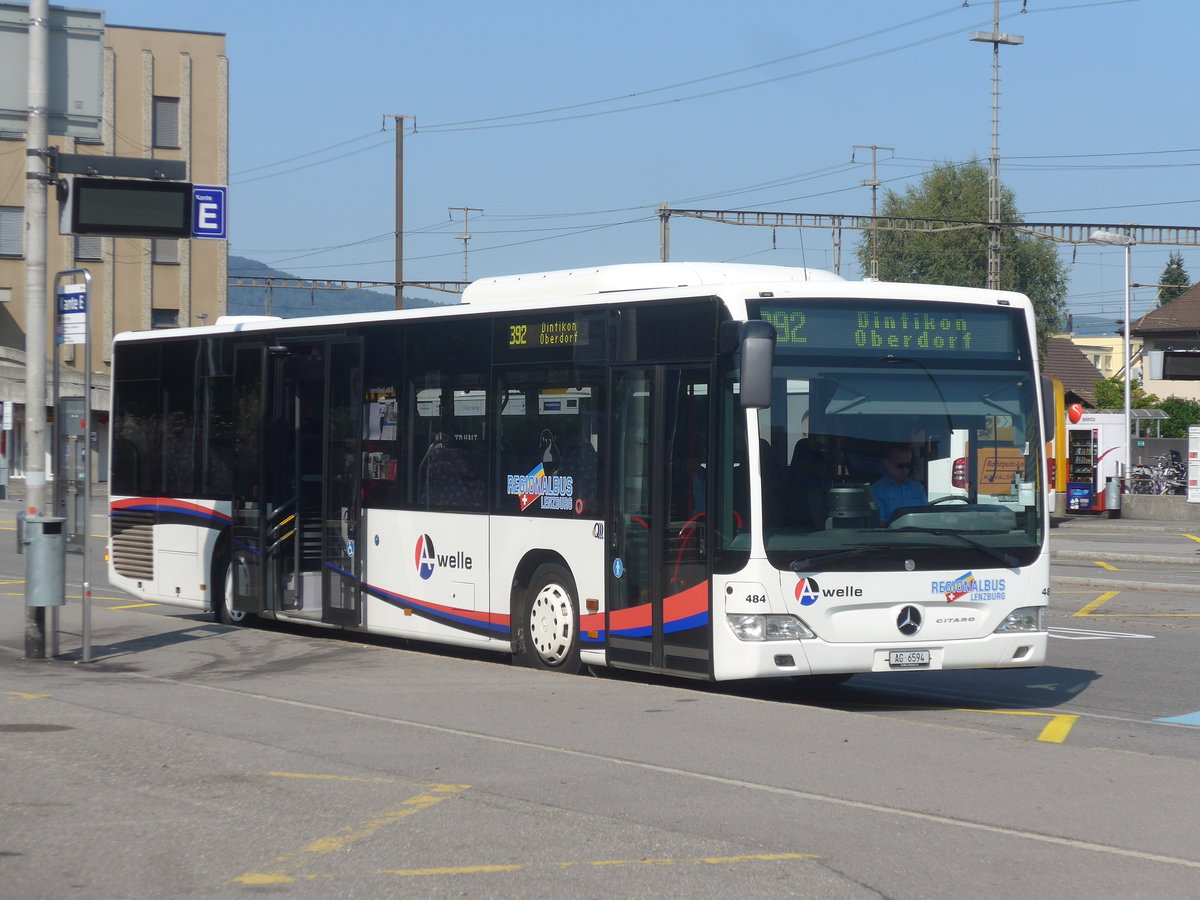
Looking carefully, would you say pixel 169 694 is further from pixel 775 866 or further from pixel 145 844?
pixel 775 866

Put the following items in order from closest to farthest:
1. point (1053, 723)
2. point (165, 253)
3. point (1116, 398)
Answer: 1. point (1053, 723)
2. point (165, 253)
3. point (1116, 398)

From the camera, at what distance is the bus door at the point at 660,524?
10.5 meters

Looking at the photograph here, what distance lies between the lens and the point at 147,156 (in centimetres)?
6350

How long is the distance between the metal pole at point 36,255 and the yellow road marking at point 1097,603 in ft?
37.2

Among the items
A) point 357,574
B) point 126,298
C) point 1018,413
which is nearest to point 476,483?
point 357,574

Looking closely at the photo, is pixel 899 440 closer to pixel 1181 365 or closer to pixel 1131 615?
pixel 1131 615

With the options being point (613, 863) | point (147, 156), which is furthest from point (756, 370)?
point (147, 156)

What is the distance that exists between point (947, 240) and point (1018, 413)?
80046mm

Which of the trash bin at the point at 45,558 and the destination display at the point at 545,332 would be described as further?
the trash bin at the point at 45,558

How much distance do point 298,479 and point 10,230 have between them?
2080 inches

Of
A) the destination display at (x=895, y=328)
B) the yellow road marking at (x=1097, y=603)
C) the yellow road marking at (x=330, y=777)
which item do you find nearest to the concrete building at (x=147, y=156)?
the yellow road marking at (x=1097, y=603)

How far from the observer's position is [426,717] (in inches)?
384

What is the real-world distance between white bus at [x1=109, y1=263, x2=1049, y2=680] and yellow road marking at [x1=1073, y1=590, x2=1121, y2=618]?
7729 mm

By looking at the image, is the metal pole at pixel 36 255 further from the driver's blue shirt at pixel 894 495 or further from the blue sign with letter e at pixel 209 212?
the driver's blue shirt at pixel 894 495
